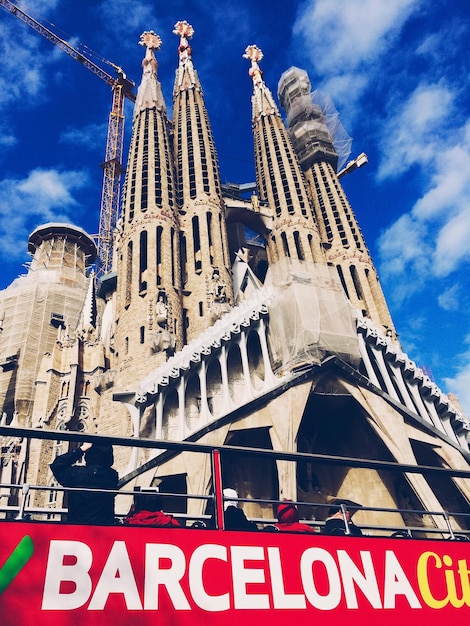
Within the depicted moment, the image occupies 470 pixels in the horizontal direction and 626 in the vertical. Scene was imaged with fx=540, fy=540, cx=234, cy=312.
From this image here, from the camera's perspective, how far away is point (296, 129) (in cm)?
4075

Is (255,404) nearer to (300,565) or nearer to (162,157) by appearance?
(300,565)

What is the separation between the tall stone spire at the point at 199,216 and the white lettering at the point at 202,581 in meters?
21.8

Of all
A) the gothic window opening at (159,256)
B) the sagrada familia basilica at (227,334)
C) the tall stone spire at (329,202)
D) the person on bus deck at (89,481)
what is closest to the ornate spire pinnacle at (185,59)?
the sagrada familia basilica at (227,334)

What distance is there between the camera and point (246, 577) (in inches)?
152

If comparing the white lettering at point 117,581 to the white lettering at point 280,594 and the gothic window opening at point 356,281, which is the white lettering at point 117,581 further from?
the gothic window opening at point 356,281

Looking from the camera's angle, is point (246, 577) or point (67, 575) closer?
point (67, 575)

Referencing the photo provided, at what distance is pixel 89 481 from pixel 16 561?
1.43 meters

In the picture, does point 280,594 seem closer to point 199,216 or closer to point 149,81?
point 199,216

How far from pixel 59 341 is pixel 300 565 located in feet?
93.6

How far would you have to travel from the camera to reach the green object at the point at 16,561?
129 inches

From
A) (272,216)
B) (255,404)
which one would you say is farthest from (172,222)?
(255,404)

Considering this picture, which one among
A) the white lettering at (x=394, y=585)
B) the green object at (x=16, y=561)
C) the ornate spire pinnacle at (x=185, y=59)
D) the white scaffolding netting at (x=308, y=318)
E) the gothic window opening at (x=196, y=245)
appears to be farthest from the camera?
the ornate spire pinnacle at (x=185, y=59)

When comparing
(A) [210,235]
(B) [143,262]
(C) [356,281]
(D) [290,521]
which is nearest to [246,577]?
(D) [290,521]

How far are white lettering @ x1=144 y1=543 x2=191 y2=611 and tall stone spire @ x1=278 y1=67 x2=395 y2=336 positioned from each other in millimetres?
26731
